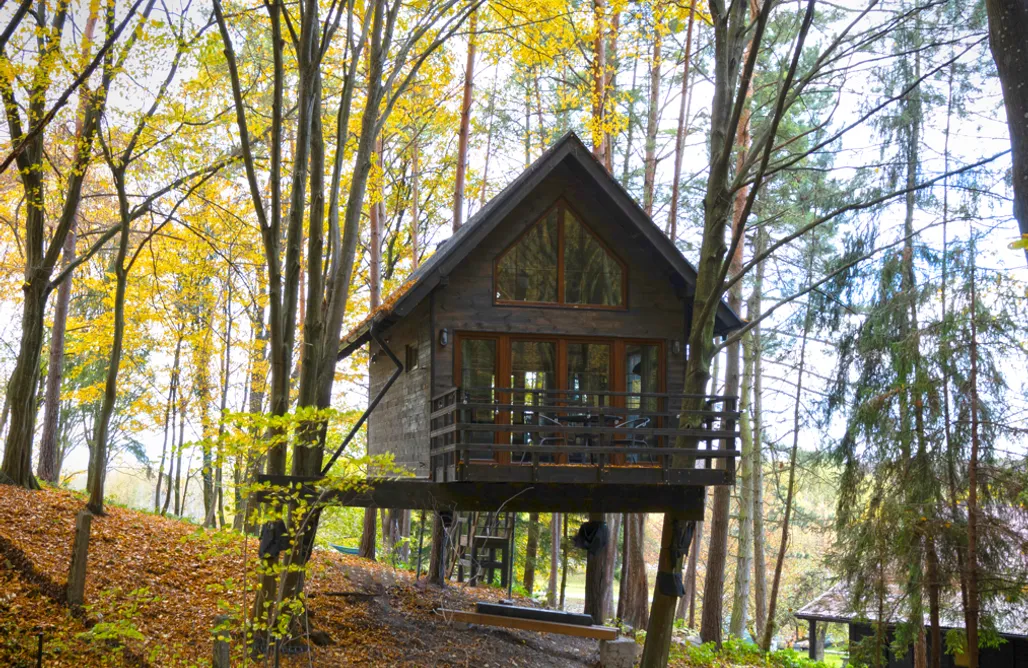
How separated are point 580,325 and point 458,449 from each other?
3.57 metres

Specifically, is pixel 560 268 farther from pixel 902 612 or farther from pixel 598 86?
pixel 902 612

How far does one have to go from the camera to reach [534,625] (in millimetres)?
14266

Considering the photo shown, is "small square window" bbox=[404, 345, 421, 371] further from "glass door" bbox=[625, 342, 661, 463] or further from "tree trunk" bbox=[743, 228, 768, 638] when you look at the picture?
"tree trunk" bbox=[743, 228, 768, 638]

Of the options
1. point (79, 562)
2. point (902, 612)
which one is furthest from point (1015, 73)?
point (902, 612)

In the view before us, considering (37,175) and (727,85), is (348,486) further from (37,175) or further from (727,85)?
(37,175)

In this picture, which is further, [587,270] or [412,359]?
[412,359]

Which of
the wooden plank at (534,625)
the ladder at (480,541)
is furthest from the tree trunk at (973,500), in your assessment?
the ladder at (480,541)

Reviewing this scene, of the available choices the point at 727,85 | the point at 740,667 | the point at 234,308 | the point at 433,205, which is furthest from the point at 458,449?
the point at 234,308

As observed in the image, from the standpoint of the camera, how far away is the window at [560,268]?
14.0 meters

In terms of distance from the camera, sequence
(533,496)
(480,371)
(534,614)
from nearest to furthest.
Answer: (533,496) → (480,371) → (534,614)

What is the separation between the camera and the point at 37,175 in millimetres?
16078

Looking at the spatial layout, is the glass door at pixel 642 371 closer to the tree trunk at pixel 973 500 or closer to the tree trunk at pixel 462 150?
the tree trunk at pixel 973 500

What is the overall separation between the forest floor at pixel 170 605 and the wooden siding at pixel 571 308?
4.13 meters

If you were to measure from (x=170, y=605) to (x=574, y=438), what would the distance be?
649 cm
